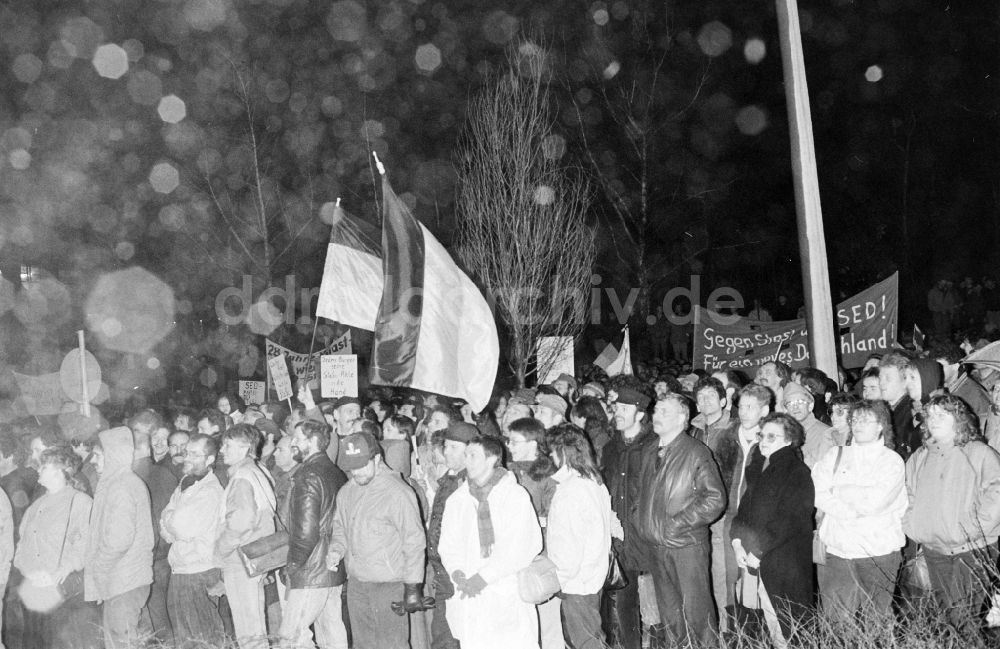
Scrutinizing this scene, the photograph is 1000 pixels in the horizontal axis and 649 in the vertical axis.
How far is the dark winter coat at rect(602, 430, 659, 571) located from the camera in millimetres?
6684

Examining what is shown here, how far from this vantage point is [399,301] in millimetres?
7953

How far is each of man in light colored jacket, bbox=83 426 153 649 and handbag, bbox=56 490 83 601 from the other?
→ 0.81 ft

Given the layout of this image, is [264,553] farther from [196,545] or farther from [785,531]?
[785,531]

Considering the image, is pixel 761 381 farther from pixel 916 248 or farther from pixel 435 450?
pixel 916 248

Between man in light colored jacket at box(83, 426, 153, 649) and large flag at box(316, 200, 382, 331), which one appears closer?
man in light colored jacket at box(83, 426, 153, 649)

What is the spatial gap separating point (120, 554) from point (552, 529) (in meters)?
3.07

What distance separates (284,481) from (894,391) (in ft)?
15.4

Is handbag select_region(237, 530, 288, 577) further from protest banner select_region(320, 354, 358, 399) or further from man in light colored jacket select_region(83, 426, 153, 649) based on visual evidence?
protest banner select_region(320, 354, 358, 399)

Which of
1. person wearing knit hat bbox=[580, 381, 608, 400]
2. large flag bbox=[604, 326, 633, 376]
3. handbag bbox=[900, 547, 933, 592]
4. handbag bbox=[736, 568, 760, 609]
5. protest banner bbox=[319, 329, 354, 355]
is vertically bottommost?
handbag bbox=[736, 568, 760, 609]

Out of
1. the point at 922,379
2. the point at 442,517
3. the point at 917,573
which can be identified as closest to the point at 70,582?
the point at 442,517

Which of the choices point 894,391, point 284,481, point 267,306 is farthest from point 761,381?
point 267,306

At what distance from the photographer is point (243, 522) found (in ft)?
21.8

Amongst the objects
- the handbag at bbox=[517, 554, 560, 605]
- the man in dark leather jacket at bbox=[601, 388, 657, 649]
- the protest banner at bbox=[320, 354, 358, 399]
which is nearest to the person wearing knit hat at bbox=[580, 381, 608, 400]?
the protest banner at bbox=[320, 354, 358, 399]

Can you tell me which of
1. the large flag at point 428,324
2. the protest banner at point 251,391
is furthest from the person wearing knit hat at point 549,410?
the protest banner at point 251,391
